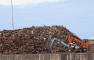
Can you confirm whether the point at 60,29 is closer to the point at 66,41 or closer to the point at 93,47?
the point at 66,41

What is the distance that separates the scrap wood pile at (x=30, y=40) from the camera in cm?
2973

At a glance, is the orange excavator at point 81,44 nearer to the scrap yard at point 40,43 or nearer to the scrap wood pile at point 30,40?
the scrap yard at point 40,43

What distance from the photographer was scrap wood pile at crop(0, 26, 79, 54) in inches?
1171

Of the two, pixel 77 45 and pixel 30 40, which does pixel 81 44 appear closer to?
pixel 77 45

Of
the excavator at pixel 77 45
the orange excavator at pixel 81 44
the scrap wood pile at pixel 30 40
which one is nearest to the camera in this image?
the orange excavator at pixel 81 44

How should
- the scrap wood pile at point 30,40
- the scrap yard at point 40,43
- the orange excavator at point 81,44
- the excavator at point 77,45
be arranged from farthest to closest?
1. the scrap wood pile at point 30,40
2. the scrap yard at point 40,43
3. the excavator at point 77,45
4. the orange excavator at point 81,44

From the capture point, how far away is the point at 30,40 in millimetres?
30422

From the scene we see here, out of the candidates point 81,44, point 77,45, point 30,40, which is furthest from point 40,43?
point 81,44

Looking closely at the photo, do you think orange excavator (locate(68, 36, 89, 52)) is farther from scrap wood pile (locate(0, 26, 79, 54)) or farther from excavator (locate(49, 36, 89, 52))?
scrap wood pile (locate(0, 26, 79, 54))

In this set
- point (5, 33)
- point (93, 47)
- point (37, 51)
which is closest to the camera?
point (93, 47)

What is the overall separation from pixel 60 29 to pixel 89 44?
6917 millimetres

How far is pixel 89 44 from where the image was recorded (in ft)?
90.3

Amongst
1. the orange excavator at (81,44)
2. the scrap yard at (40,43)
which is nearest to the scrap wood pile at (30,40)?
the scrap yard at (40,43)

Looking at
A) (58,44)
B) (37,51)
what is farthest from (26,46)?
(58,44)
